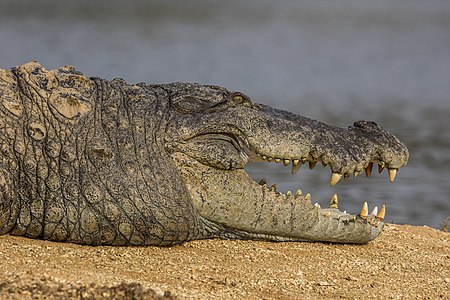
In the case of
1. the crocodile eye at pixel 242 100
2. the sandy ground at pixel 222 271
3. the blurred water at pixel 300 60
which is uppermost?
the blurred water at pixel 300 60

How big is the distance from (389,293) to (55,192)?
6.97 feet

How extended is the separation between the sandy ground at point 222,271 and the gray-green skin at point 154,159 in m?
0.13

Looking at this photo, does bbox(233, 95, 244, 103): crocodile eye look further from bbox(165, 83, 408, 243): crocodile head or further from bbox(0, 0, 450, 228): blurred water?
bbox(0, 0, 450, 228): blurred water

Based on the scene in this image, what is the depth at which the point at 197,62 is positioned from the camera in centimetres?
2234

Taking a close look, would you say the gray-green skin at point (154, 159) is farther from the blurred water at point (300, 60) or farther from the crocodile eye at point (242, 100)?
the blurred water at point (300, 60)

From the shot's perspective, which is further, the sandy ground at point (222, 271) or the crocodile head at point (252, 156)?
the crocodile head at point (252, 156)

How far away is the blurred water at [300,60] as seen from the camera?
41.7 feet

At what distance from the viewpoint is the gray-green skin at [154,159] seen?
215 inches

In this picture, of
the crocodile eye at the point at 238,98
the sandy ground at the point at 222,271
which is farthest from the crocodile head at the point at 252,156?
the sandy ground at the point at 222,271

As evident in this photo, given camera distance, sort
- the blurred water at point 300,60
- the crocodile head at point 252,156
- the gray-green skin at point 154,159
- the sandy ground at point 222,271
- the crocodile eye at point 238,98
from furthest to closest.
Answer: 1. the blurred water at point 300,60
2. the crocodile eye at point 238,98
3. the crocodile head at point 252,156
4. the gray-green skin at point 154,159
5. the sandy ground at point 222,271

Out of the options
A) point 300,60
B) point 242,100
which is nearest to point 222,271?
point 242,100

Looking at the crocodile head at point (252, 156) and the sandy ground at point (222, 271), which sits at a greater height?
the crocodile head at point (252, 156)

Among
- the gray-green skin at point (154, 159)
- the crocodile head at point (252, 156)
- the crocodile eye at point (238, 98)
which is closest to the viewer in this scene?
the gray-green skin at point (154, 159)

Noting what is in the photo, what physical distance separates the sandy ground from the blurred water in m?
4.47
